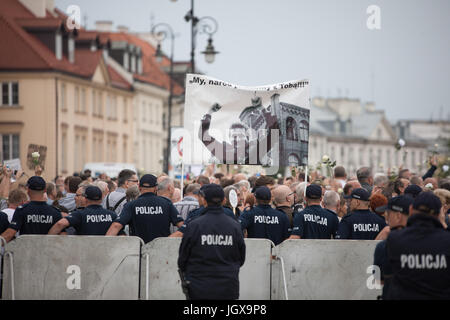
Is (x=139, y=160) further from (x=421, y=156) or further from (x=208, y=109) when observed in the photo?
(x=421, y=156)

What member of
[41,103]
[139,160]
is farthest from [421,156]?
[41,103]

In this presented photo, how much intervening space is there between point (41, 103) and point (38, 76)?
1.62 m

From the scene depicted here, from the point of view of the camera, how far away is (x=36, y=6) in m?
67.7

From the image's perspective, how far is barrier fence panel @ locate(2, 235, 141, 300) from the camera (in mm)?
12250

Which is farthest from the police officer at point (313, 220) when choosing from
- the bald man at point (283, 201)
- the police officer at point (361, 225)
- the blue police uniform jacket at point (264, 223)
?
the bald man at point (283, 201)

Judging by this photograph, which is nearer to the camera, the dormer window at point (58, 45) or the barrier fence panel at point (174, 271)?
the barrier fence panel at point (174, 271)

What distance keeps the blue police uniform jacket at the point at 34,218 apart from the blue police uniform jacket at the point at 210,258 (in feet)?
10.1

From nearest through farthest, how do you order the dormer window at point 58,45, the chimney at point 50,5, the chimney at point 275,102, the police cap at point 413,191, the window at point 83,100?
the police cap at point 413,191 → the chimney at point 275,102 → the dormer window at point 58,45 → the window at point 83,100 → the chimney at point 50,5

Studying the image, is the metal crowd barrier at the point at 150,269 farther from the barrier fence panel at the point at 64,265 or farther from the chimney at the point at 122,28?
the chimney at the point at 122,28

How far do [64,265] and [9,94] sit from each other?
2014 inches

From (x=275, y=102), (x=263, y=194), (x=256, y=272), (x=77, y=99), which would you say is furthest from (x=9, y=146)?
(x=256, y=272)

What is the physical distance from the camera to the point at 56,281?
1229 centimetres

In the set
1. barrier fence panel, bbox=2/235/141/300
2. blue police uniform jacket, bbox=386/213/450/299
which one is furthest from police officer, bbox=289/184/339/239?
blue police uniform jacket, bbox=386/213/450/299

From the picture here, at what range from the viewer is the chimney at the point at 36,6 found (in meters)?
67.4
